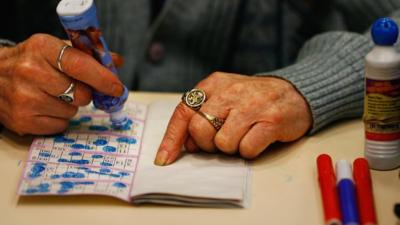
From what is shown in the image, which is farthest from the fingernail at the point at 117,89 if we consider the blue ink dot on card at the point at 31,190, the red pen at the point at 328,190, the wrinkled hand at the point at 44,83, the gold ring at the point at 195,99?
the red pen at the point at 328,190

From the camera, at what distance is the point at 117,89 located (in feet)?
3.01

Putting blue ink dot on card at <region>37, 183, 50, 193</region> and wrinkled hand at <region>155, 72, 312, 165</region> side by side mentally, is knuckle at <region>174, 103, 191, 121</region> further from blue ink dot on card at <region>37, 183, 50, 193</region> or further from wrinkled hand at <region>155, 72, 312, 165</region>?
blue ink dot on card at <region>37, 183, 50, 193</region>

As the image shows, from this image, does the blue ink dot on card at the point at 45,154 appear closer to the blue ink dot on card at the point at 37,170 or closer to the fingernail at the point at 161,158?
the blue ink dot on card at the point at 37,170

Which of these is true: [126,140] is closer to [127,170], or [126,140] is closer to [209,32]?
[127,170]

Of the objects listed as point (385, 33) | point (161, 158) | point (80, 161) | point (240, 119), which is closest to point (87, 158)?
point (80, 161)

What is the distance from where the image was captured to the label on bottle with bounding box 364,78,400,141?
78 centimetres

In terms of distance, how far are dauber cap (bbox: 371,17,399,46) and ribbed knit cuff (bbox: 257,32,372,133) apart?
20 centimetres

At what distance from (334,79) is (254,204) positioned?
1.02 feet

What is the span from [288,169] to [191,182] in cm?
16

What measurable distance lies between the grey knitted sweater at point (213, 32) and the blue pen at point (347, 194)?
0.44 meters

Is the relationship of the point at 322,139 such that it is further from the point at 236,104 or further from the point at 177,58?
the point at 177,58

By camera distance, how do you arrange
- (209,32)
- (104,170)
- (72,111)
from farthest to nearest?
(209,32) < (72,111) < (104,170)

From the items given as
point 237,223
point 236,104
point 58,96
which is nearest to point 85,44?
point 58,96

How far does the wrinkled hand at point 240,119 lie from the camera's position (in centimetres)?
87
